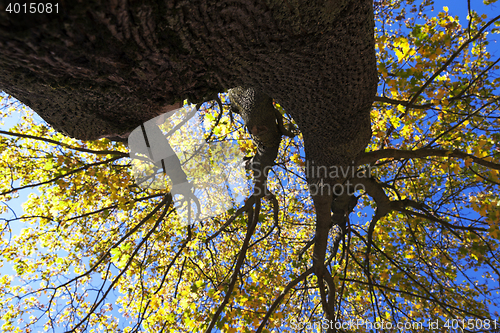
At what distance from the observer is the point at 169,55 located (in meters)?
0.99

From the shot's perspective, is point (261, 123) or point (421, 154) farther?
point (261, 123)

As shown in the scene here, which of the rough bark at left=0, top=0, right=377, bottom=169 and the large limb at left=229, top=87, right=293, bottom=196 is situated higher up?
the large limb at left=229, top=87, right=293, bottom=196

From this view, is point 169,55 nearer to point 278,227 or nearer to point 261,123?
point 261,123

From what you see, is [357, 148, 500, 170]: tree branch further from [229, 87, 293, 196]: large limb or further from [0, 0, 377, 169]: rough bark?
[0, 0, 377, 169]: rough bark

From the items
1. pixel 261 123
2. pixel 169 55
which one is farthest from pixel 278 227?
pixel 169 55

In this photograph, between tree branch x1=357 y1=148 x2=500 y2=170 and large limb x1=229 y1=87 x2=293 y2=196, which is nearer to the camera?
tree branch x1=357 y1=148 x2=500 y2=170

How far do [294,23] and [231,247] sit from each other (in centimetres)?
492

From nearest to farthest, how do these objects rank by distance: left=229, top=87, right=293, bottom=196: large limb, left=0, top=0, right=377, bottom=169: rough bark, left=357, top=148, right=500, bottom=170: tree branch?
left=0, top=0, right=377, bottom=169: rough bark < left=357, top=148, right=500, bottom=170: tree branch < left=229, top=87, right=293, bottom=196: large limb

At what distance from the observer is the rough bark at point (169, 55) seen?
78 centimetres

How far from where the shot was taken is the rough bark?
781 mm

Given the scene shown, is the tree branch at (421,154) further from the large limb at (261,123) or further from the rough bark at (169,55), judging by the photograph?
the rough bark at (169,55)

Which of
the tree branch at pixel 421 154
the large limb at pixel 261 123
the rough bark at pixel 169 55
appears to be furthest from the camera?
the large limb at pixel 261 123

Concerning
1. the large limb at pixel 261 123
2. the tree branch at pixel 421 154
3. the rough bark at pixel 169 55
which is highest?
the large limb at pixel 261 123

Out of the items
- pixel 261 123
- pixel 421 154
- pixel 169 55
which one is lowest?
pixel 169 55
